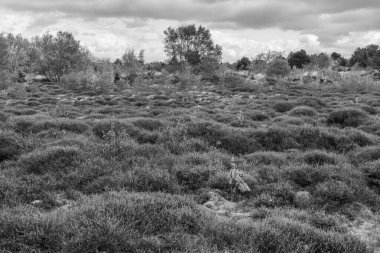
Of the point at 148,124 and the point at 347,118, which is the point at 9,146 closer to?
the point at 148,124

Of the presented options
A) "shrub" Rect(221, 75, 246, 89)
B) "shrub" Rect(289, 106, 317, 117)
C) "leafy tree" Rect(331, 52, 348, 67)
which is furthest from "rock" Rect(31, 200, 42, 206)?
"leafy tree" Rect(331, 52, 348, 67)

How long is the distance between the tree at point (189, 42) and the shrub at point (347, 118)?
6627cm

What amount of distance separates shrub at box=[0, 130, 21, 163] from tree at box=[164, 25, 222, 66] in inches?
2912

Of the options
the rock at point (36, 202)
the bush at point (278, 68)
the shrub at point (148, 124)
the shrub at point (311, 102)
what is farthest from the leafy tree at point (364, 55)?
the rock at point (36, 202)

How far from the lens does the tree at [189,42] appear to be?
3359 inches

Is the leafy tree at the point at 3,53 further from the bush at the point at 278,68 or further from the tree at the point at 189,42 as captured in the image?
the tree at the point at 189,42

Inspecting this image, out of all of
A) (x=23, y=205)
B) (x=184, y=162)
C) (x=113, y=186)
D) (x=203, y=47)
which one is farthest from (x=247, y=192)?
(x=203, y=47)

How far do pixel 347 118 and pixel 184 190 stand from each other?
14.0 meters

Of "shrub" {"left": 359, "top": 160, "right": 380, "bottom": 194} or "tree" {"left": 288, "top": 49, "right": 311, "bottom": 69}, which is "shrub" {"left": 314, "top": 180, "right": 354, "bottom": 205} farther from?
"tree" {"left": 288, "top": 49, "right": 311, "bottom": 69}

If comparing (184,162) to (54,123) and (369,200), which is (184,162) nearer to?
(369,200)

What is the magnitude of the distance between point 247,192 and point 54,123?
10.3m

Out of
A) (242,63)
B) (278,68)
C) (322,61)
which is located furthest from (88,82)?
(242,63)

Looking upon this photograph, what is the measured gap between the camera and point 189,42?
Answer: 86.1 meters

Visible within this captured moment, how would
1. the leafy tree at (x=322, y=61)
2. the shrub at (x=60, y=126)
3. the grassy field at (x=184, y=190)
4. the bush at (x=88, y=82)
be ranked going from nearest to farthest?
the grassy field at (x=184, y=190) → the shrub at (x=60, y=126) → the bush at (x=88, y=82) → the leafy tree at (x=322, y=61)
